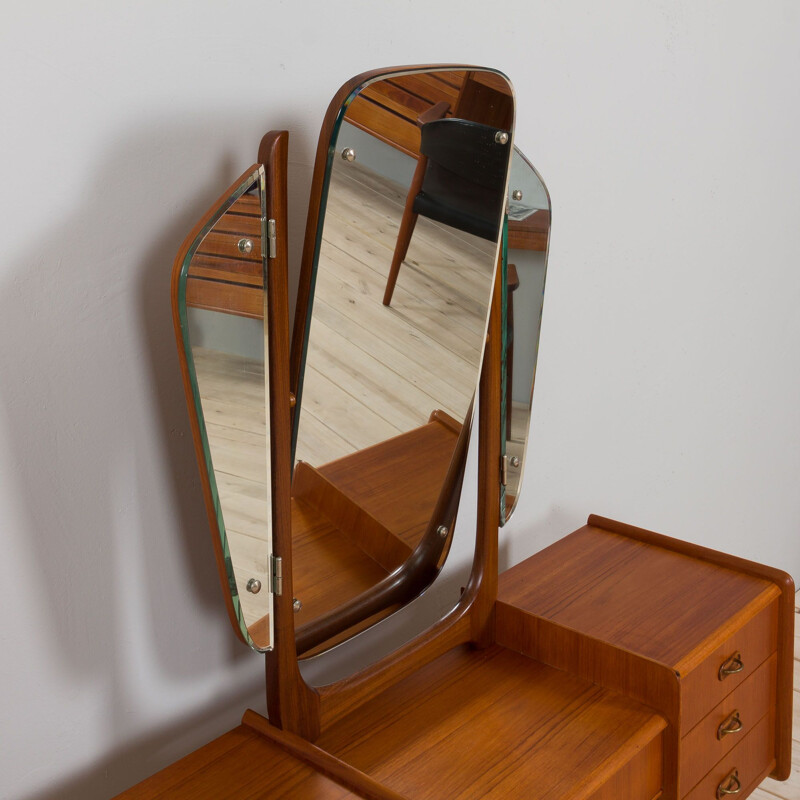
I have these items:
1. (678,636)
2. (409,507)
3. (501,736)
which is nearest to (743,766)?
(678,636)

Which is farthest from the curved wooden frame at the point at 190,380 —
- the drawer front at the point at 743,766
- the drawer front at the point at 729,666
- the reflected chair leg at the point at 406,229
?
the drawer front at the point at 743,766

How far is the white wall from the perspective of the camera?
37.2 inches

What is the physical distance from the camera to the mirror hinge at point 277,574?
40.3 inches

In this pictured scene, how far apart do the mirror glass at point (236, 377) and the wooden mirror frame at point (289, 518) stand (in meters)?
0.02

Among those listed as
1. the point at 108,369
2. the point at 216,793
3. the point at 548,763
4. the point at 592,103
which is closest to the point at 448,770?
the point at 548,763

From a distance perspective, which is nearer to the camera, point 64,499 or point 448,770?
point 64,499

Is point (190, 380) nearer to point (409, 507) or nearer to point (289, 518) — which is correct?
point (289, 518)

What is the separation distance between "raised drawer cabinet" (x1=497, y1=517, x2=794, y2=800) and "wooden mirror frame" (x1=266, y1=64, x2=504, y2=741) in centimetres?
9

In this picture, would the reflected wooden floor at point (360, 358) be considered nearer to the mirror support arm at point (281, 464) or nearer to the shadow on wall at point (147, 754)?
the mirror support arm at point (281, 464)

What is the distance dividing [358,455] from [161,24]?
51 cm

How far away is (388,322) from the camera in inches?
43.1

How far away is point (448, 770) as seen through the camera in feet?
3.68

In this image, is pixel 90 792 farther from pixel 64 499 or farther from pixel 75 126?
pixel 75 126

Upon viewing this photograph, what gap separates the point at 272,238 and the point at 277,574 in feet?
1.17
